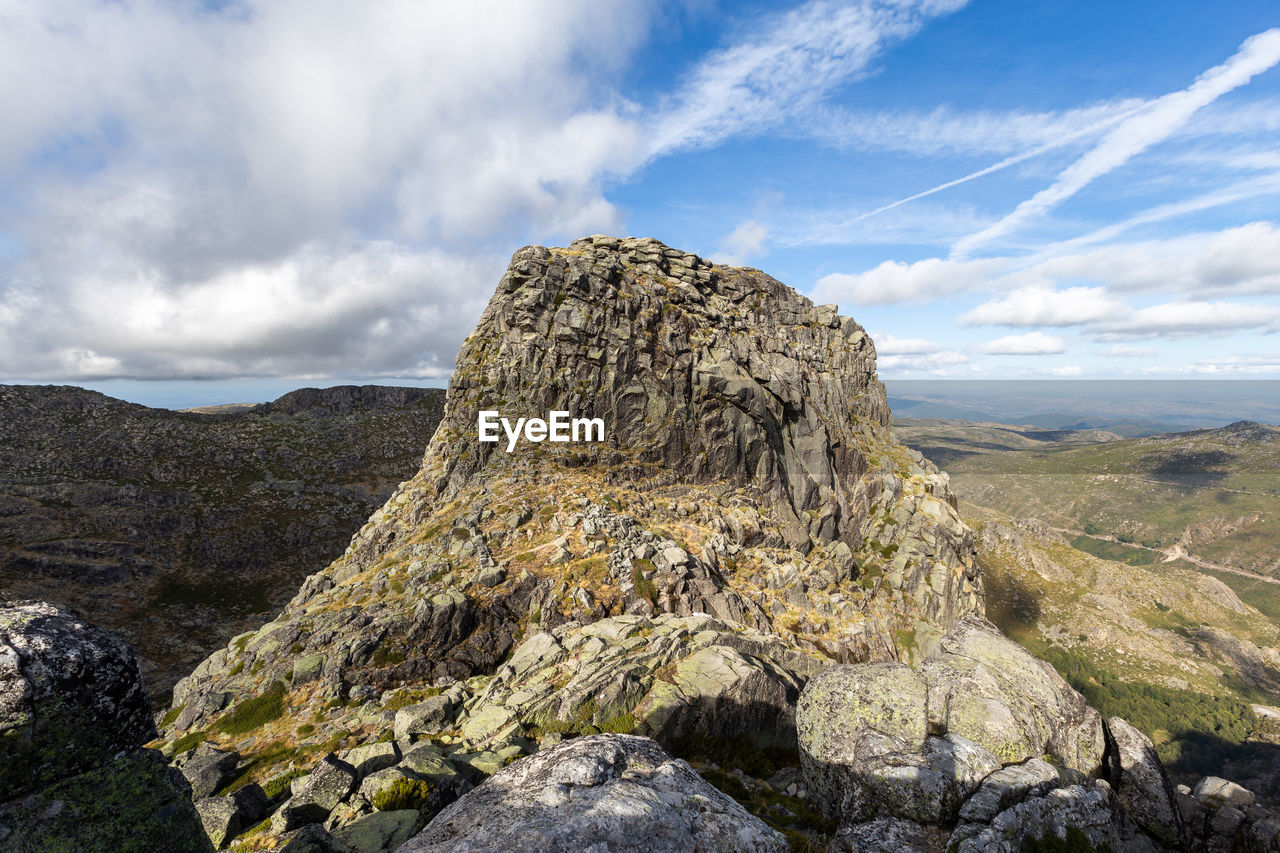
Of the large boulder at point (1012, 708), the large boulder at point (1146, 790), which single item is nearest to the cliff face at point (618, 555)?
the large boulder at point (1012, 708)

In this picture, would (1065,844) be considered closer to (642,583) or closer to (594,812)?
(594,812)

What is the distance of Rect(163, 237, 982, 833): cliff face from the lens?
75.5 feet

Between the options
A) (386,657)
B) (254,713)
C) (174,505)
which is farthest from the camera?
(174,505)

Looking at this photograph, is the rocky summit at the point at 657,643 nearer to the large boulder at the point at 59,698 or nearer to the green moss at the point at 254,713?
the green moss at the point at 254,713

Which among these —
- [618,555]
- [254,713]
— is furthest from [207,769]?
[618,555]

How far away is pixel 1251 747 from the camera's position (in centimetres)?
10981

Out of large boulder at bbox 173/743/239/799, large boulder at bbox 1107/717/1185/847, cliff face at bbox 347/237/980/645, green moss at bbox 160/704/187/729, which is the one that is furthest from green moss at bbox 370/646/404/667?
large boulder at bbox 1107/717/1185/847

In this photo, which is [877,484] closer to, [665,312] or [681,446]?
[681,446]

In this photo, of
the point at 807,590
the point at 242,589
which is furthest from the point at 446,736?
the point at 242,589

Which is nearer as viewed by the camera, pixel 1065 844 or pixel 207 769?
pixel 1065 844

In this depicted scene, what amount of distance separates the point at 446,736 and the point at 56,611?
1622 cm

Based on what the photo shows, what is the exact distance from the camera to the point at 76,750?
8.43 m

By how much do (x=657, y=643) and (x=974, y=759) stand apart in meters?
15.8

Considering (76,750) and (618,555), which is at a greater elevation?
(76,750)
